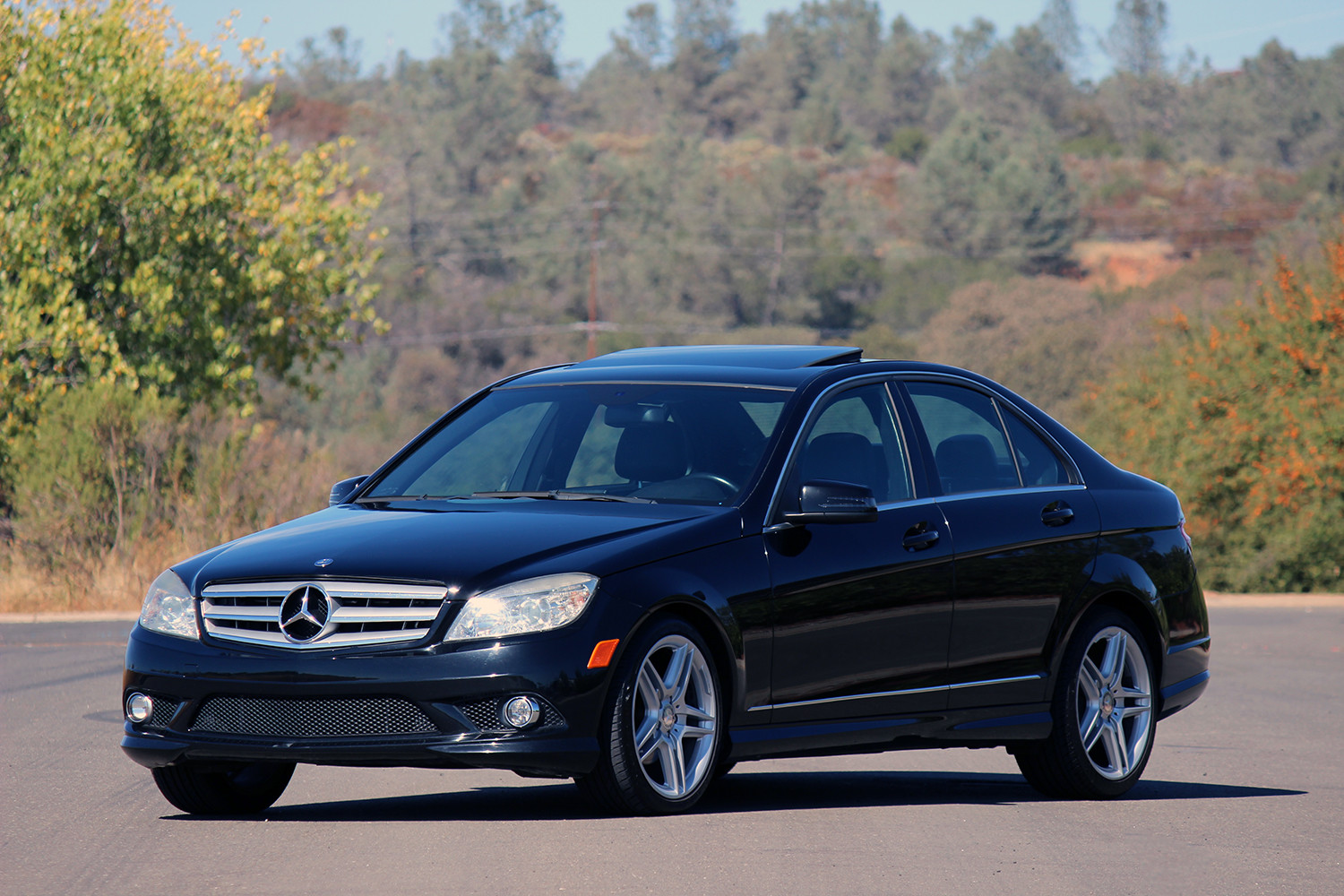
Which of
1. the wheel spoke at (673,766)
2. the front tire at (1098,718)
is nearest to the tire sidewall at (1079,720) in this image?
the front tire at (1098,718)

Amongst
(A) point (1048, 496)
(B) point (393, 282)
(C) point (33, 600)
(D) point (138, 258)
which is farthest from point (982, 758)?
(B) point (393, 282)

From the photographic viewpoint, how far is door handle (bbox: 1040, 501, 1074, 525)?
27.7 ft

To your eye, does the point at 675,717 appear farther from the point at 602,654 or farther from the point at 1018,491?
the point at 1018,491

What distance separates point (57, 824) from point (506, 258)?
271 ft

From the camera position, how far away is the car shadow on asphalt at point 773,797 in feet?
24.5

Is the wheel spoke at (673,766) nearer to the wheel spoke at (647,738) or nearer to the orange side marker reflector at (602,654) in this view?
the wheel spoke at (647,738)

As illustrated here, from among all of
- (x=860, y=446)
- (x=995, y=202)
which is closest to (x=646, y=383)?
(x=860, y=446)

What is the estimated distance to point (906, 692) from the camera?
7781 millimetres

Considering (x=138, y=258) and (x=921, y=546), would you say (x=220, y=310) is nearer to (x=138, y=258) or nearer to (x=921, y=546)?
(x=138, y=258)

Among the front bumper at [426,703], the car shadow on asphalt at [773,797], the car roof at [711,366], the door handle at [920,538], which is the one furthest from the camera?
the car roof at [711,366]

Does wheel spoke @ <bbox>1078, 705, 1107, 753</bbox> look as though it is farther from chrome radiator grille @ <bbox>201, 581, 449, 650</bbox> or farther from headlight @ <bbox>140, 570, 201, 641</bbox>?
headlight @ <bbox>140, 570, 201, 641</bbox>

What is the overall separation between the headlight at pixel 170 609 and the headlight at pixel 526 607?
3.35ft

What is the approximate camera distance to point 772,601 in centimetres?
723

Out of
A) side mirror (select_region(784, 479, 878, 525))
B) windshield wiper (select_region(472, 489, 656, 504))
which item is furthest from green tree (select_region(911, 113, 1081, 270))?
side mirror (select_region(784, 479, 878, 525))
